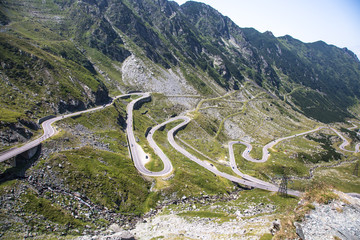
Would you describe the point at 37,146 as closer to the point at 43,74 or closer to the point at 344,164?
the point at 43,74

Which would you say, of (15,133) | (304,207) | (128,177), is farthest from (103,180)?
(304,207)

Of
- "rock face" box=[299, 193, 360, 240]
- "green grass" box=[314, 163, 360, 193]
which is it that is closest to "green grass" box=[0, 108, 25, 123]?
"rock face" box=[299, 193, 360, 240]

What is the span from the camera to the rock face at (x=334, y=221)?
27094 millimetres

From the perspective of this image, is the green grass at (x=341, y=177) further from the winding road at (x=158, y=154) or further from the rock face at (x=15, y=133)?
the rock face at (x=15, y=133)

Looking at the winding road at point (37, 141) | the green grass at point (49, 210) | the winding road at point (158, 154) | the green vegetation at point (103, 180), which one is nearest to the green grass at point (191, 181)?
the winding road at point (158, 154)

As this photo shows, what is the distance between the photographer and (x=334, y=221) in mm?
28812

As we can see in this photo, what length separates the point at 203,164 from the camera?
10162 centimetres

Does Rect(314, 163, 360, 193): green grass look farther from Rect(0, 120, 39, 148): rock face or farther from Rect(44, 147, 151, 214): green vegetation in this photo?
Rect(0, 120, 39, 148): rock face

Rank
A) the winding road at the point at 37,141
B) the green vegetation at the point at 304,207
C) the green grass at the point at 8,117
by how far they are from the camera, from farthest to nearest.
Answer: the green grass at the point at 8,117 < the winding road at the point at 37,141 < the green vegetation at the point at 304,207

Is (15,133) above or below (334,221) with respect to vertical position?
below

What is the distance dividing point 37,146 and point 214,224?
185ft

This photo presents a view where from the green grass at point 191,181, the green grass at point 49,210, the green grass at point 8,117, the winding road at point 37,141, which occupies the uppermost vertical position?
the green grass at point 8,117

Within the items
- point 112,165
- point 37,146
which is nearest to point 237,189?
point 112,165

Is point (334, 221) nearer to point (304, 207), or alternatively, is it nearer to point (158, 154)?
point (304, 207)
